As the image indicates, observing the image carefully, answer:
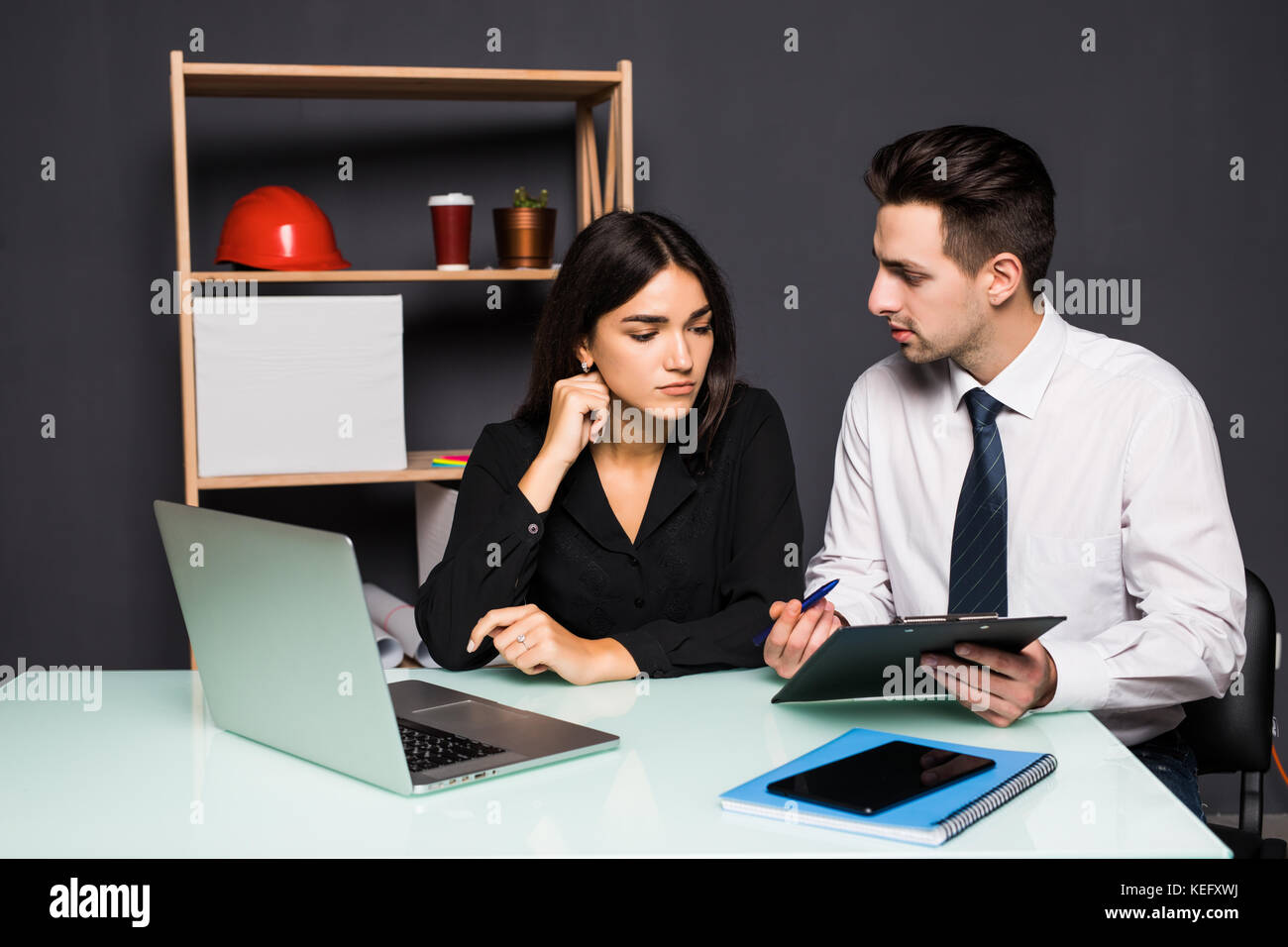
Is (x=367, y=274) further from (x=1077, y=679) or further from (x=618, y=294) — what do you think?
(x=1077, y=679)

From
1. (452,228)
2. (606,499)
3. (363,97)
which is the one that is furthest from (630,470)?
(363,97)

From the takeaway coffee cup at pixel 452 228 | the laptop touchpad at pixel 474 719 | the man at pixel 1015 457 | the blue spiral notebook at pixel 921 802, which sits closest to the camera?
the blue spiral notebook at pixel 921 802

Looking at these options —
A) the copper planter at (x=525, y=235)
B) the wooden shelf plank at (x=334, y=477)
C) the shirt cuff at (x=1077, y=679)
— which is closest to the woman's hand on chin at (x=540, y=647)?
the shirt cuff at (x=1077, y=679)

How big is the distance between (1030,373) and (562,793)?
111 cm

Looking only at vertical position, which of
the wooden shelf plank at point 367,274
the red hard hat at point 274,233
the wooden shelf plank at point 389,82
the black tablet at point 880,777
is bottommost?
the black tablet at point 880,777

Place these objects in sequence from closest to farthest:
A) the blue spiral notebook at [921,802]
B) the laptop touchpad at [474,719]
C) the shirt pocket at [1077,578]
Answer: the blue spiral notebook at [921,802]
the laptop touchpad at [474,719]
the shirt pocket at [1077,578]

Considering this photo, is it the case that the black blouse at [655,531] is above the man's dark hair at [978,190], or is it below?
below

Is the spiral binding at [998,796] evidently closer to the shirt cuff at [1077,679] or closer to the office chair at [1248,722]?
the shirt cuff at [1077,679]

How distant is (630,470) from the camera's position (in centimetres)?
216

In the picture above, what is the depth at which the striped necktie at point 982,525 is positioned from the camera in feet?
6.32

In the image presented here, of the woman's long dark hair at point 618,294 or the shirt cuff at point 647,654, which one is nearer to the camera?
the shirt cuff at point 647,654

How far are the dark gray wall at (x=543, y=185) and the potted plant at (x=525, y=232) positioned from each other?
0.30 metres

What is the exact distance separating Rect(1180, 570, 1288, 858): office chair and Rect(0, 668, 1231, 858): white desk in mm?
651
